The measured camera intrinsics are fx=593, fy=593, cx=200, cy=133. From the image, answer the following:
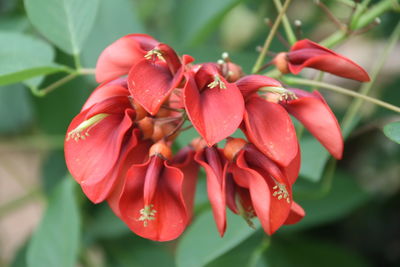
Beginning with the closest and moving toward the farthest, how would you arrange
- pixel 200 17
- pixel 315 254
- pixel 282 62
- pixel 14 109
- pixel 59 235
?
pixel 282 62
pixel 59 235
pixel 200 17
pixel 315 254
pixel 14 109

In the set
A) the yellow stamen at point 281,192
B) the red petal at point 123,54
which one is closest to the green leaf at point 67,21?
the red petal at point 123,54

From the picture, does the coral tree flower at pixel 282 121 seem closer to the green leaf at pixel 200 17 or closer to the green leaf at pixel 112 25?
the green leaf at pixel 200 17

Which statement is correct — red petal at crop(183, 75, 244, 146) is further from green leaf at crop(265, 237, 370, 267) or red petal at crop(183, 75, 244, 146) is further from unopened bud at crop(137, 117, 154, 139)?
green leaf at crop(265, 237, 370, 267)

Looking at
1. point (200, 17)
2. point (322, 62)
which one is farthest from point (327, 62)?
point (200, 17)

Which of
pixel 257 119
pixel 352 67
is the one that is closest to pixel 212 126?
pixel 257 119

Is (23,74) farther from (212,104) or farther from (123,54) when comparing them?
(212,104)
